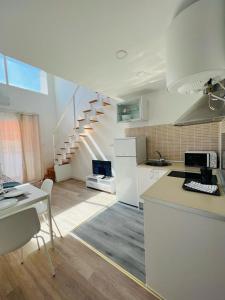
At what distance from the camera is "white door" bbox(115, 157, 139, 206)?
2.85 m

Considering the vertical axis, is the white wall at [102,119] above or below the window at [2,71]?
below

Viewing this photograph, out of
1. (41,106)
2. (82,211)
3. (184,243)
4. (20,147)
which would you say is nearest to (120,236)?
(82,211)

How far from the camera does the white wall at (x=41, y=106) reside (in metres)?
4.33

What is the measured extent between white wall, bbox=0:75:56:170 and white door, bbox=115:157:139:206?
3.25 m

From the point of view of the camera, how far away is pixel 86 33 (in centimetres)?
133

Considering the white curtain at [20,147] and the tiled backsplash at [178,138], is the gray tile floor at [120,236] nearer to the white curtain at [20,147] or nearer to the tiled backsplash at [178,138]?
the tiled backsplash at [178,138]

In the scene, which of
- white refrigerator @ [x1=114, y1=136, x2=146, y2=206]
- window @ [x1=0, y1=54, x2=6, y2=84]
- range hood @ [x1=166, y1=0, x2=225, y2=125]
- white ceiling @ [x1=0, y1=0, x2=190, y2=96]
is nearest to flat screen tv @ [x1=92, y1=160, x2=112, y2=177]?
white refrigerator @ [x1=114, y1=136, x2=146, y2=206]

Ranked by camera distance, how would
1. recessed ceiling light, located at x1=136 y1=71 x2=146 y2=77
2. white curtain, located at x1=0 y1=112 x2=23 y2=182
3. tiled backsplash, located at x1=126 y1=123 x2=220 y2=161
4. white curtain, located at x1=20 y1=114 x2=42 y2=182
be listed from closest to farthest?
recessed ceiling light, located at x1=136 y1=71 x2=146 y2=77 < tiled backsplash, located at x1=126 y1=123 x2=220 y2=161 < white curtain, located at x1=0 y1=112 x2=23 y2=182 < white curtain, located at x1=20 y1=114 x2=42 y2=182

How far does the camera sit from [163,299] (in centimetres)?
129

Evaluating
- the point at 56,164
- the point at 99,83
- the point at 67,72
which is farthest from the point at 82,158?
the point at 67,72

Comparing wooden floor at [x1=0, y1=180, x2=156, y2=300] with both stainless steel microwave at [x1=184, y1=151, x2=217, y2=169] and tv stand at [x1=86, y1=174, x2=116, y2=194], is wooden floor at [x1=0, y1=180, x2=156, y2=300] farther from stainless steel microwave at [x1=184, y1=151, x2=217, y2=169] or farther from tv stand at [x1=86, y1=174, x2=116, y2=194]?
stainless steel microwave at [x1=184, y1=151, x2=217, y2=169]

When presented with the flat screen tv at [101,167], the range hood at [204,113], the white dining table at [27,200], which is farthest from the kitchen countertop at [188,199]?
the flat screen tv at [101,167]

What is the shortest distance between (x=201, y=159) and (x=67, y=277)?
2306 mm

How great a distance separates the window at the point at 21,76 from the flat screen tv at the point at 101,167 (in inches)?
129
